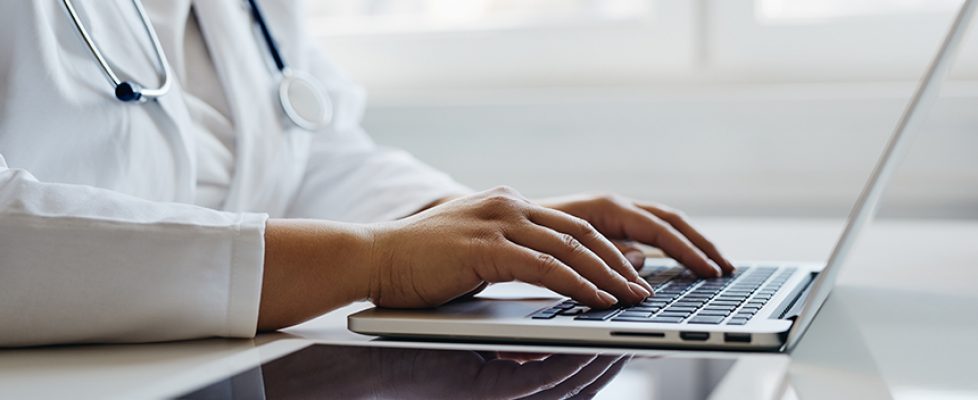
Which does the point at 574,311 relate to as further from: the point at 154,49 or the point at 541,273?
the point at 154,49

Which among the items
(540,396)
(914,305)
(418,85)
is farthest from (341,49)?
(540,396)

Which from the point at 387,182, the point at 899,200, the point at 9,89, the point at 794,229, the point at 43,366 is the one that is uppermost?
the point at 899,200

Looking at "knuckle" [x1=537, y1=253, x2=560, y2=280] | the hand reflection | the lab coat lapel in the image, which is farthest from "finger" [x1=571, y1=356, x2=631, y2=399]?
the lab coat lapel

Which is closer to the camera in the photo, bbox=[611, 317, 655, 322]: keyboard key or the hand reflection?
the hand reflection

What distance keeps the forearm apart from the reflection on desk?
0.06 m

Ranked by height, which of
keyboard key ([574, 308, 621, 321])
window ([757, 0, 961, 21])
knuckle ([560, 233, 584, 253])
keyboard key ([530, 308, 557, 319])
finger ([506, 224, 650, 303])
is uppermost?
window ([757, 0, 961, 21])

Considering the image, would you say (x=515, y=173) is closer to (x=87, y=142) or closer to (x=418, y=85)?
(x=418, y=85)

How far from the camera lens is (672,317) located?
632 millimetres

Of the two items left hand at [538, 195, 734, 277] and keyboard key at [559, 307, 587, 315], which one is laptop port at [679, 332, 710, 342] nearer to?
keyboard key at [559, 307, 587, 315]

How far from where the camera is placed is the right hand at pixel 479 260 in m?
0.66

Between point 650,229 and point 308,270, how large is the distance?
364 mm

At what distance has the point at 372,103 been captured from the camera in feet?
5.92

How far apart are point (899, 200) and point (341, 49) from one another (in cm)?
93

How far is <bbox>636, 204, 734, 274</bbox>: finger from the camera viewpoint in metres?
0.90
